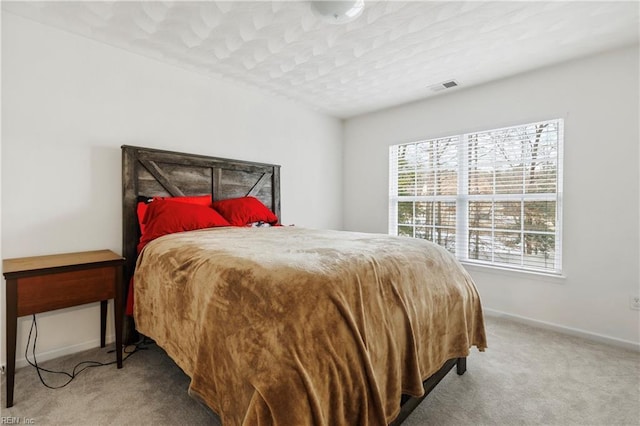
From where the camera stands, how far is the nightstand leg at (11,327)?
1.64 m

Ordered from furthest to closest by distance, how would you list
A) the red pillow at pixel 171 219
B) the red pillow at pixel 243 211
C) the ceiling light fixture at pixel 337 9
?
the red pillow at pixel 243 211 → the red pillow at pixel 171 219 → the ceiling light fixture at pixel 337 9

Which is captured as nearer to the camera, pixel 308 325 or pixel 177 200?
pixel 308 325

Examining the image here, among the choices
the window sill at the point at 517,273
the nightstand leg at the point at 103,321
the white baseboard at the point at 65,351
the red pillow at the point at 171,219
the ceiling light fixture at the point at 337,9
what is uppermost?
the ceiling light fixture at the point at 337,9

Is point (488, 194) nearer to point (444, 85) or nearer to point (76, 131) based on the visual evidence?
point (444, 85)

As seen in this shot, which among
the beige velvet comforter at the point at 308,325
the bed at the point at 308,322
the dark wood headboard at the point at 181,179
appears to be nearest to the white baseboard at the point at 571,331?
the bed at the point at 308,322

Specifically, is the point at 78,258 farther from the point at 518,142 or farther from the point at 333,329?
the point at 518,142

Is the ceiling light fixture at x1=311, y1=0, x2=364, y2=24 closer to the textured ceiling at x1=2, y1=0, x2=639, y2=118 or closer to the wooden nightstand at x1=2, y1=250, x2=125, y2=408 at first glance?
the textured ceiling at x1=2, y1=0, x2=639, y2=118

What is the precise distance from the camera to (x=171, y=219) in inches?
93.4

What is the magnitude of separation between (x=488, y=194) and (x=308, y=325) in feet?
9.55

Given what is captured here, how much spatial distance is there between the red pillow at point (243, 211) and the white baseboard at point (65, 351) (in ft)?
4.43

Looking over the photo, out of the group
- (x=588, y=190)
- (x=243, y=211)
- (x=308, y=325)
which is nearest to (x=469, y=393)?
(x=308, y=325)

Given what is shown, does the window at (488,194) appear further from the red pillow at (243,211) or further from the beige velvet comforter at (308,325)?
the red pillow at (243,211)

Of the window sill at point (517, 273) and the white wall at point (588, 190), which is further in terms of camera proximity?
the window sill at point (517, 273)

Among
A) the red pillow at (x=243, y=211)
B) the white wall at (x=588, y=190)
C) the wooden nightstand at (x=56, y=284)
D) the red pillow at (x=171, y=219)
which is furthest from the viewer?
the red pillow at (x=243, y=211)
